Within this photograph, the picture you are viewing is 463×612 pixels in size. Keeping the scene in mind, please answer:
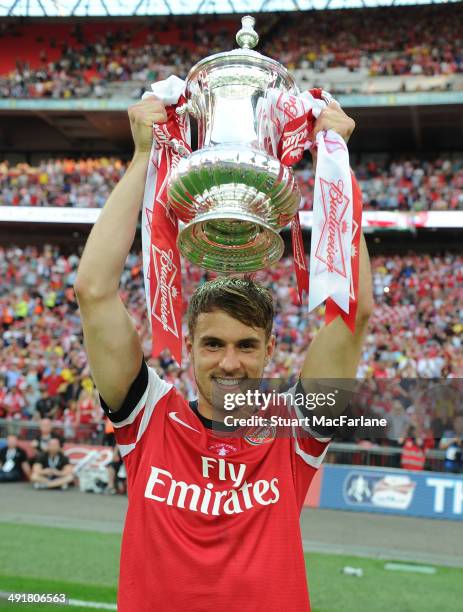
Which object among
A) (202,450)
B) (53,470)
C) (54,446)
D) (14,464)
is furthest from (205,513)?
(14,464)

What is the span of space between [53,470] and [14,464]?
30.9 inches

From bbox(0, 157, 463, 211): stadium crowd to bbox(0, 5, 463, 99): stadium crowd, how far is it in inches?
87.0

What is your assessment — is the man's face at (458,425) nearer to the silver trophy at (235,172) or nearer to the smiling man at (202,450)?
the smiling man at (202,450)

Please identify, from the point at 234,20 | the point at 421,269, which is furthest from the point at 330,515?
the point at 234,20

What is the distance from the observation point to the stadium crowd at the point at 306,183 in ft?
63.6

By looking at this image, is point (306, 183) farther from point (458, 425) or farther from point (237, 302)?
point (458, 425)

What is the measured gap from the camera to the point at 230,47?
2416cm

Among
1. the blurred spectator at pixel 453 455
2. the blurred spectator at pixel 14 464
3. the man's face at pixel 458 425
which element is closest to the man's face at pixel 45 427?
the blurred spectator at pixel 14 464

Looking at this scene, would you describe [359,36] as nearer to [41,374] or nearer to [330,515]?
[41,374]

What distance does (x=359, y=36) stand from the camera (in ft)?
76.5

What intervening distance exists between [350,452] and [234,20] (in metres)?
19.2

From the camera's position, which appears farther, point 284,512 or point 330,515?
point 330,515

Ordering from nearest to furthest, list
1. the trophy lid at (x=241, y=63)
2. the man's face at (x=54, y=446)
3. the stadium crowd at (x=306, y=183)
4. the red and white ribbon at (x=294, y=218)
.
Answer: the red and white ribbon at (x=294, y=218), the trophy lid at (x=241, y=63), the man's face at (x=54, y=446), the stadium crowd at (x=306, y=183)

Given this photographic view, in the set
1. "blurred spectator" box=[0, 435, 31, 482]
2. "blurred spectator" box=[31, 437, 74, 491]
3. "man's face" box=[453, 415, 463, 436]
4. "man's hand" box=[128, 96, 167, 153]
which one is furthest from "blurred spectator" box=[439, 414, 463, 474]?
"man's hand" box=[128, 96, 167, 153]
